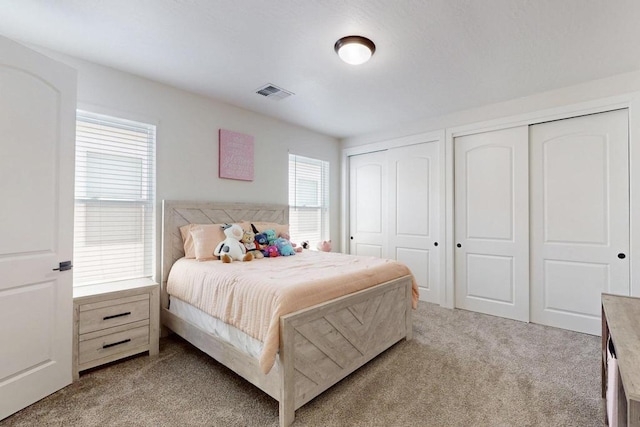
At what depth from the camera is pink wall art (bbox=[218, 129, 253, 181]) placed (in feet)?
11.1

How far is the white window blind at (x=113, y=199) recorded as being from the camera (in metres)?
2.47

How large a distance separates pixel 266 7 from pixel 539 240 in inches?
136

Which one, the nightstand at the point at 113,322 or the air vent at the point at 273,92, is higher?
the air vent at the point at 273,92

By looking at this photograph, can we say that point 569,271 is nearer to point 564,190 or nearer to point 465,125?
point 564,190

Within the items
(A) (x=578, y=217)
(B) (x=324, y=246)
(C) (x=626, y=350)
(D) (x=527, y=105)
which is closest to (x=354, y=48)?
(C) (x=626, y=350)

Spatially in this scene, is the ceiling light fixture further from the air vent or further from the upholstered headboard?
the upholstered headboard

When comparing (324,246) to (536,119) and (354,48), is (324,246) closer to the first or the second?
(354,48)

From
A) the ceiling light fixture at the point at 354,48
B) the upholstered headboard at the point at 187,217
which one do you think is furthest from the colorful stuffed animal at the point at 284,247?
the ceiling light fixture at the point at 354,48

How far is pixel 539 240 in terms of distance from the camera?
3.20 metres

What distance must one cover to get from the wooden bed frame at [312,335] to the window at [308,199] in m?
1.51

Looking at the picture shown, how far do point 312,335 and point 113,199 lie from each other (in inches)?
85.8

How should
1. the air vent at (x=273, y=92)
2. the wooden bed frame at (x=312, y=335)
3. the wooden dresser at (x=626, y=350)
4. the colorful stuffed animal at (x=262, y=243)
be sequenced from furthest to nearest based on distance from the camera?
1. the colorful stuffed animal at (x=262, y=243)
2. the air vent at (x=273, y=92)
3. the wooden bed frame at (x=312, y=335)
4. the wooden dresser at (x=626, y=350)

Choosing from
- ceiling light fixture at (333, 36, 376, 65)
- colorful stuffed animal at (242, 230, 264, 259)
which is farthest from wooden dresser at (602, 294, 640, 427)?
colorful stuffed animal at (242, 230, 264, 259)

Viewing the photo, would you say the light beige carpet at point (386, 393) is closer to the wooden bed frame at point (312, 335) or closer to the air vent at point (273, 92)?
the wooden bed frame at point (312, 335)
